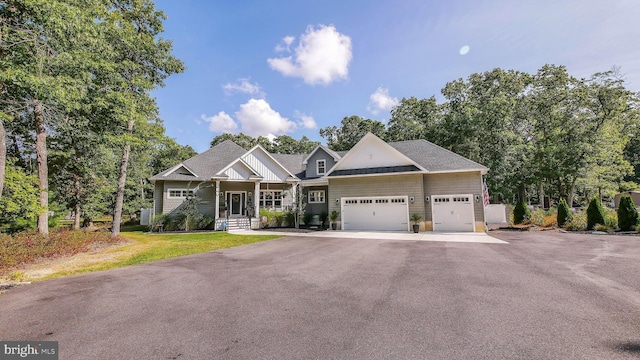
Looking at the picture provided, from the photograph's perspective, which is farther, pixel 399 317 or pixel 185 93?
pixel 185 93

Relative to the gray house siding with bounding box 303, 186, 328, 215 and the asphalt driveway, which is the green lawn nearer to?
the asphalt driveway

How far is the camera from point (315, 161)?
75.8 feet

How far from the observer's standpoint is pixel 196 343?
12.0 feet

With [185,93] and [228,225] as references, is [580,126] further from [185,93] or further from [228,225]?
[185,93]

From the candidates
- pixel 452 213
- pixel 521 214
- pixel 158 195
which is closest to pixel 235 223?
pixel 158 195

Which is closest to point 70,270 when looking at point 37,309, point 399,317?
point 37,309

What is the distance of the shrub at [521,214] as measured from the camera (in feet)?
65.2

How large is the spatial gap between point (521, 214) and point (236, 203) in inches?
872

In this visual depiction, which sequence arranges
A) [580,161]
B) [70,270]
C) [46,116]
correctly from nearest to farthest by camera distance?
1. [70,270]
2. [46,116]
3. [580,161]

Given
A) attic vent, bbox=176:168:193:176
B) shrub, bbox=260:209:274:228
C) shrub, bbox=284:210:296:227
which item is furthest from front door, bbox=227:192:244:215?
shrub, bbox=284:210:296:227

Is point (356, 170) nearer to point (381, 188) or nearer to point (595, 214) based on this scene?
point (381, 188)

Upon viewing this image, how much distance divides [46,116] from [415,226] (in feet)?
65.1

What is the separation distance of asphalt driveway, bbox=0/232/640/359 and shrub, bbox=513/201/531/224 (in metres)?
12.4

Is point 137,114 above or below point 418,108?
below
